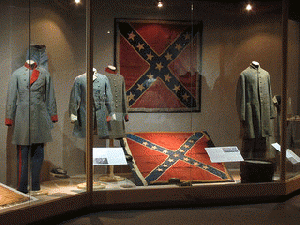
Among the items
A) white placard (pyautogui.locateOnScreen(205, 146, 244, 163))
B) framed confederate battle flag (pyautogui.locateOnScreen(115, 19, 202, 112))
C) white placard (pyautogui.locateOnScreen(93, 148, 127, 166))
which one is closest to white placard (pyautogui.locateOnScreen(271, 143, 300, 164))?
white placard (pyautogui.locateOnScreen(205, 146, 244, 163))

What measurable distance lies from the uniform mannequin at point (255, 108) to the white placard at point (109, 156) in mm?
1374

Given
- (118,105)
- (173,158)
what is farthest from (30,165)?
(173,158)

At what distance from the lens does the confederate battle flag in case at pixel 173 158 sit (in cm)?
413

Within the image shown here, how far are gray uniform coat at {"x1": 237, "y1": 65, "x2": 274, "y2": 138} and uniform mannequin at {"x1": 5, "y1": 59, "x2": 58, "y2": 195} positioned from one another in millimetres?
2133

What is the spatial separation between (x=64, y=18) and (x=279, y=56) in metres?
2.37

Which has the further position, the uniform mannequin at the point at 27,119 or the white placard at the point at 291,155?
the white placard at the point at 291,155

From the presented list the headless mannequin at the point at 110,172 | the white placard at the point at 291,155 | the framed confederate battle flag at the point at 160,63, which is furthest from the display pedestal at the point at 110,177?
the white placard at the point at 291,155

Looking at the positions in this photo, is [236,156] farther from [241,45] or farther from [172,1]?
[172,1]

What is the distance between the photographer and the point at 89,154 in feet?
12.4

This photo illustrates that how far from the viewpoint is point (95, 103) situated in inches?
152

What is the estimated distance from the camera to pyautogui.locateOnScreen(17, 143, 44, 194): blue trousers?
135 inches

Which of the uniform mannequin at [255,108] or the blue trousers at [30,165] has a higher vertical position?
the uniform mannequin at [255,108]

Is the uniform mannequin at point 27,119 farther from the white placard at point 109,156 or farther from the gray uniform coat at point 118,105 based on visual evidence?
the gray uniform coat at point 118,105

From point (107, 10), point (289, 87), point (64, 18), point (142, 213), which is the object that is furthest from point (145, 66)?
point (289, 87)
